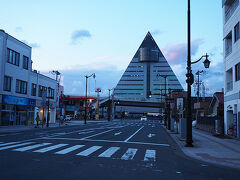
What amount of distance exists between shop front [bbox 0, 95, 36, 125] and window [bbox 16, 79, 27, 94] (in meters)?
1.26

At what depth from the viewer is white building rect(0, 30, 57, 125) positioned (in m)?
33.6

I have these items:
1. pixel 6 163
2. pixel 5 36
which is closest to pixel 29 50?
pixel 5 36

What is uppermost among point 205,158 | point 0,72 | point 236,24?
point 236,24

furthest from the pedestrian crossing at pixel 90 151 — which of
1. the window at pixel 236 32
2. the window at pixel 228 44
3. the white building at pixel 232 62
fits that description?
the window at pixel 228 44

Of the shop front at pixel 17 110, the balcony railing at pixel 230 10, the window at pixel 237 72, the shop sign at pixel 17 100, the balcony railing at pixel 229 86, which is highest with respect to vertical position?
the balcony railing at pixel 230 10

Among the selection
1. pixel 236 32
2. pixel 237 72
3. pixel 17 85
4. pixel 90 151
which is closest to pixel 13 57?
pixel 17 85

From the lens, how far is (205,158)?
11148 mm

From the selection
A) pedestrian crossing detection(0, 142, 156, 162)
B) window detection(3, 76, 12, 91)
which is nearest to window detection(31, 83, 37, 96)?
window detection(3, 76, 12, 91)

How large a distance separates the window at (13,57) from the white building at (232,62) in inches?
1115

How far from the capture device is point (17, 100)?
36.8 metres

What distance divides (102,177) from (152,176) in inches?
60.6

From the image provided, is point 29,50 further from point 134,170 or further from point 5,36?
point 134,170

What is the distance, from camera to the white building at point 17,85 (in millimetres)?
33594

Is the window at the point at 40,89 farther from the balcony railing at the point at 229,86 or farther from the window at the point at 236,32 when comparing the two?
the window at the point at 236,32
